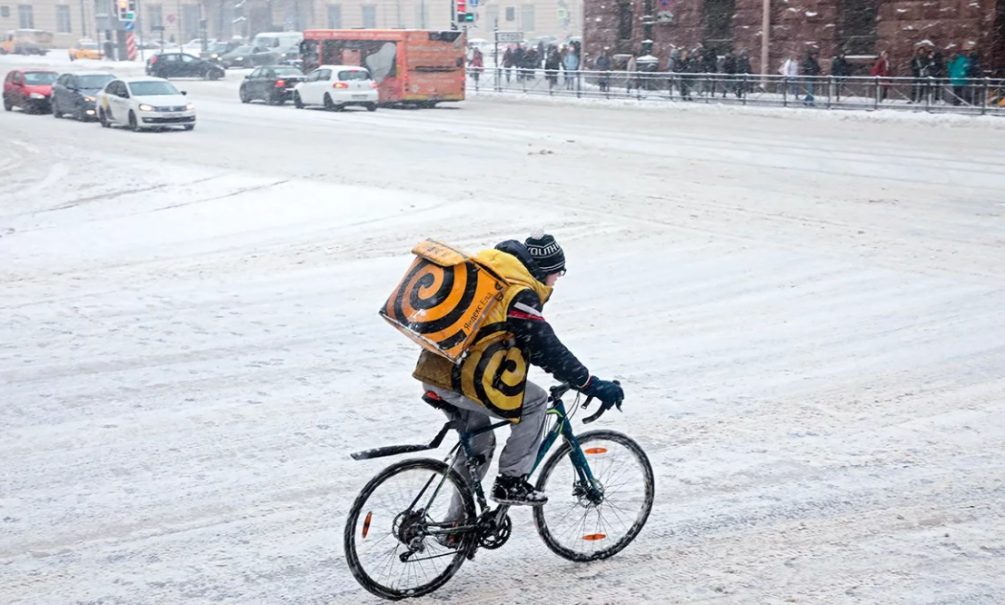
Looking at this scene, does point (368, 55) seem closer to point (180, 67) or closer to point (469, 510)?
point (180, 67)

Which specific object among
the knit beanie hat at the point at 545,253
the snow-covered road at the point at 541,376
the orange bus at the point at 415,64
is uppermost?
the orange bus at the point at 415,64

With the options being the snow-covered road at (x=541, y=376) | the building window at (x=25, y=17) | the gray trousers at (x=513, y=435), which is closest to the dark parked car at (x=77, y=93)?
the snow-covered road at (x=541, y=376)

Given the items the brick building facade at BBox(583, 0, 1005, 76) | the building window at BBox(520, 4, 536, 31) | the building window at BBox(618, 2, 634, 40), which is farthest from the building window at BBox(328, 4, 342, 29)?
the building window at BBox(618, 2, 634, 40)

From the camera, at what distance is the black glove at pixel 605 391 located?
198 inches

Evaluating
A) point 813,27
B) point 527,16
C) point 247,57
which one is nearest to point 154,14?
point 527,16

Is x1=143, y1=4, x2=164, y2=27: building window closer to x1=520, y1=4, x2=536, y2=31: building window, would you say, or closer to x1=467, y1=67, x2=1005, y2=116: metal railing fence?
x1=520, y1=4, x2=536, y2=31: building window

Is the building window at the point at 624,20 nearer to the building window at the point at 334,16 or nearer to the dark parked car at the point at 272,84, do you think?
the dark parked car at the point at 272,84

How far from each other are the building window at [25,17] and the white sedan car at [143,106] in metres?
74.8

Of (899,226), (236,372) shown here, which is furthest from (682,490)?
(899,226)

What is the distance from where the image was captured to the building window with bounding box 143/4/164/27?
342 ft

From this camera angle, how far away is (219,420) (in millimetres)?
7793

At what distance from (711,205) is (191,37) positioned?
9703cm

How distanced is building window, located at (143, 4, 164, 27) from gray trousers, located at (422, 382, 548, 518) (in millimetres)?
105806

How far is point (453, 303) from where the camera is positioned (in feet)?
16.0
